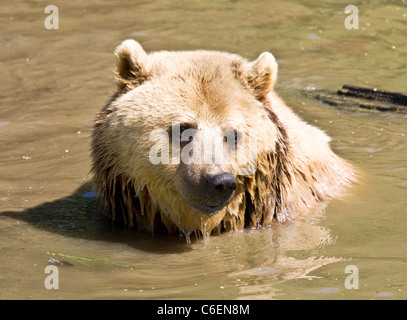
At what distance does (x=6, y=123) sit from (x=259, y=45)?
4.51 metres

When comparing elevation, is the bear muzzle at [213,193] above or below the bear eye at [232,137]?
below

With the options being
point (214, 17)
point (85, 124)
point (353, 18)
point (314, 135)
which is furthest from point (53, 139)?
point (353, 18)

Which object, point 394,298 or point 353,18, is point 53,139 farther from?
point 353,18

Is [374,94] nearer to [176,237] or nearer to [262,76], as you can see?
[262,76]

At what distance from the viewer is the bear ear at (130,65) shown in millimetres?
6195

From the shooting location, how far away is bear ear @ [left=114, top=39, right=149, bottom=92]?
6.20 meters

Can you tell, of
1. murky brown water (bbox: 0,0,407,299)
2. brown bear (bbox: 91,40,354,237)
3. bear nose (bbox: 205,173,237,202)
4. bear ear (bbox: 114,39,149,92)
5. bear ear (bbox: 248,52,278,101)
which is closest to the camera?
murky brown water (bbox: 0,0,407,299)

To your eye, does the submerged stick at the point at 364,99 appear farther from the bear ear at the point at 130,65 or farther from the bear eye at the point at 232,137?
the bear ear at the point at 130,65

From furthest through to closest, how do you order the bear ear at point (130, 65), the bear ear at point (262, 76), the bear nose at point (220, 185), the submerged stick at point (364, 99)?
the submerged stick at point (364, 99), the bear ear at point (262, 76), the bear ear at point (130, 65), the bear nose at point (220, 185)

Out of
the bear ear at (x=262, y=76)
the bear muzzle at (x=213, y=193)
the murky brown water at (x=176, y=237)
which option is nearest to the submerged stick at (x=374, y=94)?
the murky brown water at (x=176, y=237)

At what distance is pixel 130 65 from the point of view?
627cm

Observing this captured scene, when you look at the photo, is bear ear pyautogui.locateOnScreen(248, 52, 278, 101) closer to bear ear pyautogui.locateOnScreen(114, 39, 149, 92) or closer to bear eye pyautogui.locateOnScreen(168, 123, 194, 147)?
bear eye pyautogui.locateOnScreen(168, 123, 194, 147)

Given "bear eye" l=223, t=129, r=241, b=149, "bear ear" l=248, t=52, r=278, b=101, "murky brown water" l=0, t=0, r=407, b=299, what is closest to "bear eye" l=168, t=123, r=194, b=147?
"bear eye" l=223, t=129, r=241, b=149

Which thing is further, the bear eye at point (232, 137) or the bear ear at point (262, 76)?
the bear ear at point (262, 76)
